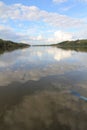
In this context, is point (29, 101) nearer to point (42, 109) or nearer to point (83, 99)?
point (42, 109)

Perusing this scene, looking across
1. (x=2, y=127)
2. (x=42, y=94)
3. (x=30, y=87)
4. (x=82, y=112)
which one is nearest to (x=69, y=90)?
(x=42, y=94)

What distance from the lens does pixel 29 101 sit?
10.7 meters

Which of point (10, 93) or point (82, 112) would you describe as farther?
point (10, 93)

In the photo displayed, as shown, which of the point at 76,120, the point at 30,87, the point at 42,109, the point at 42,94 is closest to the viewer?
the point at 76,120

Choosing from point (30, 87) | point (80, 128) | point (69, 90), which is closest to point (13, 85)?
point (30, 87)

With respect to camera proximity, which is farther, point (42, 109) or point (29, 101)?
point (29, 101)

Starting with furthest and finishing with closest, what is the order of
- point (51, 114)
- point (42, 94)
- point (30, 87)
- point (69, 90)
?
point (30, 87) → point (69, 90) → point (42, 94) → point (51, 114)

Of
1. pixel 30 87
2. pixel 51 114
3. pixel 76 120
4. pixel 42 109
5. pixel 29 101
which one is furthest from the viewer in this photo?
pixel 30 87

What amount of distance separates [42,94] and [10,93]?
2302mm

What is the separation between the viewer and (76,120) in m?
8.12

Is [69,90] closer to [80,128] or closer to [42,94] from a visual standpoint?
[42,94]

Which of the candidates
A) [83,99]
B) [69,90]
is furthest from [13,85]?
[83,99]

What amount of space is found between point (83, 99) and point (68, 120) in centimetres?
295

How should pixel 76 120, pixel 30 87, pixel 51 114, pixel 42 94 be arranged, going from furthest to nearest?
pixel 30 87 → pixel 42 94 → pixel 51 114 → pixel 76 120
